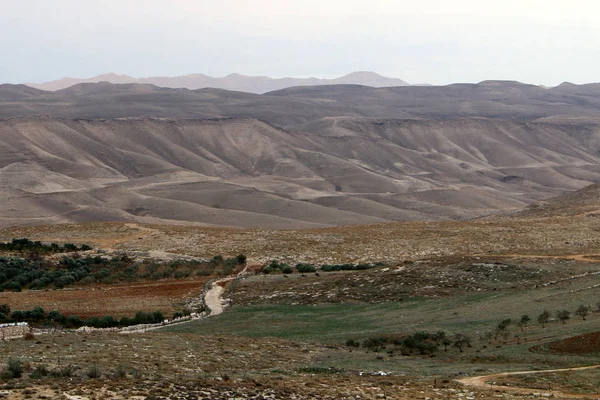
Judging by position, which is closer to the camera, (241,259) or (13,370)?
(13,370)

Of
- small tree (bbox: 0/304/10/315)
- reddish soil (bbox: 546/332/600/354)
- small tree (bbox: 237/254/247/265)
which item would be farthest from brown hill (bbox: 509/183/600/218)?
small tree (bbox: 0/304/10/315)

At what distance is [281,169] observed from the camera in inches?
5443

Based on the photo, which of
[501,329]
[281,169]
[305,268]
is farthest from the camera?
[281,169]

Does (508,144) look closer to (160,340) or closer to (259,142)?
(259,142)

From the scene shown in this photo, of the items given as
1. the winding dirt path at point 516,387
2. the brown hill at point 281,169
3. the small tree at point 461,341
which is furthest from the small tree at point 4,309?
the brown hill at point 281,169

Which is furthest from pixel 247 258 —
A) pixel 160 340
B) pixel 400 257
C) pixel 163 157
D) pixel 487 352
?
pixel 163 157

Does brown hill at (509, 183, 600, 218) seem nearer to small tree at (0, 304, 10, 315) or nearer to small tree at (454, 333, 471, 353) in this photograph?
small tree at (454, 333, 471, 353)

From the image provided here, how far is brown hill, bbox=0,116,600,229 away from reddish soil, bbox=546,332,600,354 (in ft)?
212

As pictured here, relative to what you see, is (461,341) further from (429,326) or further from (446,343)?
(429,326)

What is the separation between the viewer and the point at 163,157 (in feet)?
475

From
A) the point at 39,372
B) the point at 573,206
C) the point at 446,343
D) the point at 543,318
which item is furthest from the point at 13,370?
the point at 573,206

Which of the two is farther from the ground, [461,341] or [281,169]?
[281,169]

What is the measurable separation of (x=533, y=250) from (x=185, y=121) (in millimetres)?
129855

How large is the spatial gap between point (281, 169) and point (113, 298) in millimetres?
106287
